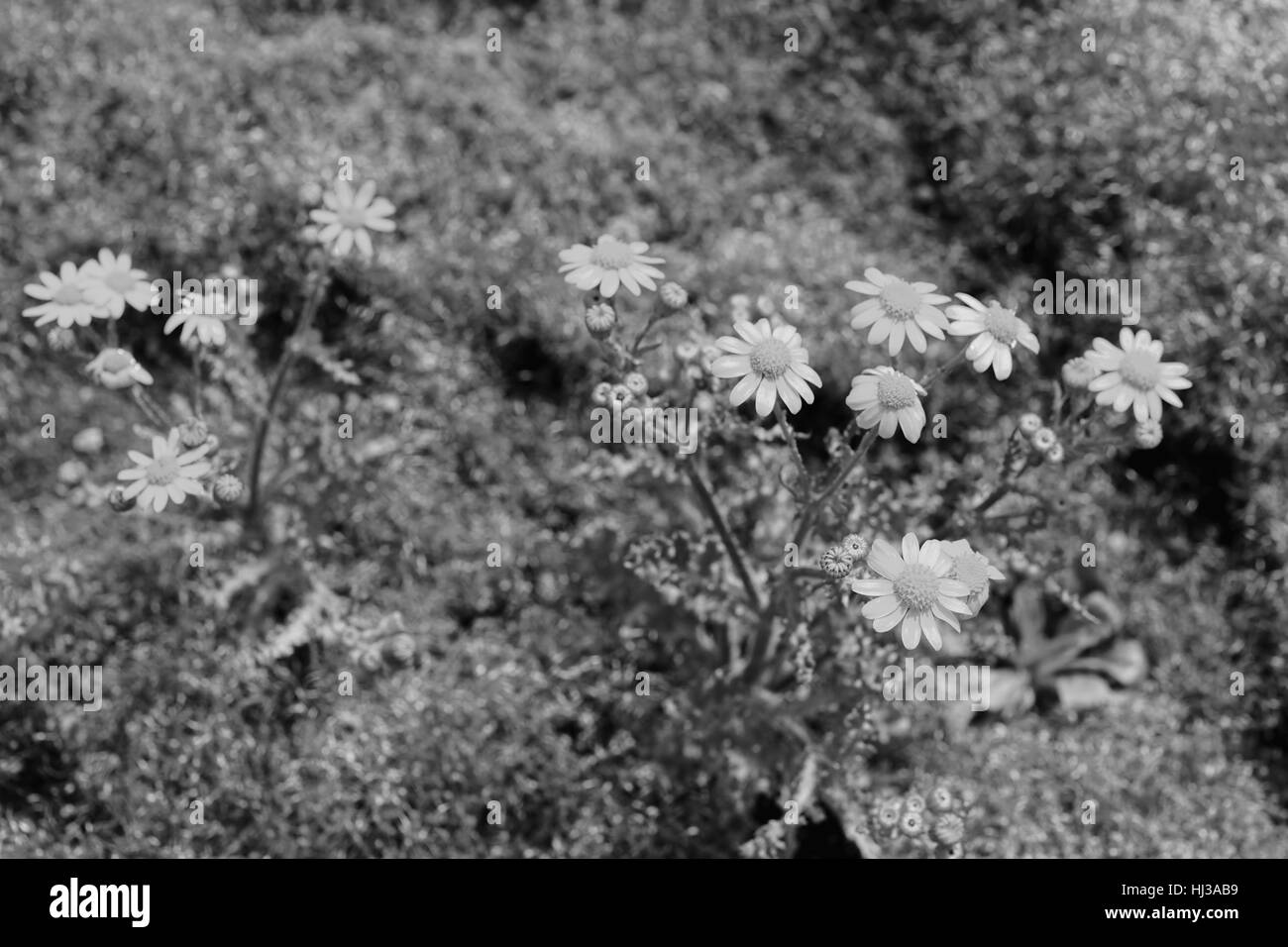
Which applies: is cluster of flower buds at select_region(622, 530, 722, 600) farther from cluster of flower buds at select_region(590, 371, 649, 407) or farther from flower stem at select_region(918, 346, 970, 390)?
flower stem at select_region(918, 346, 970, 390)

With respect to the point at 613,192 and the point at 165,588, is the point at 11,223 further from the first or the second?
the point at 613,192

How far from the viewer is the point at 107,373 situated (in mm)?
3523

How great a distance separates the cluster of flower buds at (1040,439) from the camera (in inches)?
134

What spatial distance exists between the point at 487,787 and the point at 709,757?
762 millimetres

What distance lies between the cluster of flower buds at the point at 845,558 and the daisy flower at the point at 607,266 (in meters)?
0.87

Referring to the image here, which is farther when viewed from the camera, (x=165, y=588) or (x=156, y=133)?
(x=156, y=133)

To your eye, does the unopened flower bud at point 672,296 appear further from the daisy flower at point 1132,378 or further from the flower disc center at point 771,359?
the daisy flower at point 1132,378

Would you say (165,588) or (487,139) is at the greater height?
(487,139)

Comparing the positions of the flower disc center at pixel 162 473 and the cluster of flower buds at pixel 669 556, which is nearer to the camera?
the flower disc center at pixel 162 473

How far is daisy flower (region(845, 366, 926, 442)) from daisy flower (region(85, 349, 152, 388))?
196 centimetres

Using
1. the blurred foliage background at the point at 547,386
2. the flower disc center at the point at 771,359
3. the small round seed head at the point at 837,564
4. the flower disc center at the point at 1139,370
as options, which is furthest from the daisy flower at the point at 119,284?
the flower disc center at the point at 1139,370

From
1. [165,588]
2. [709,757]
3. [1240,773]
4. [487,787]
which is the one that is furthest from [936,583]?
[165,588]

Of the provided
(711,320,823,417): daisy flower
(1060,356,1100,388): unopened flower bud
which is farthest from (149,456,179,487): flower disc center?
(1060,356,1100,388): unopened flower bud

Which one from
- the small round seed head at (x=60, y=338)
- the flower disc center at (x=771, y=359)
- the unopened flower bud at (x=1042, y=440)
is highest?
the small round seed head at (x=60, y=338)
